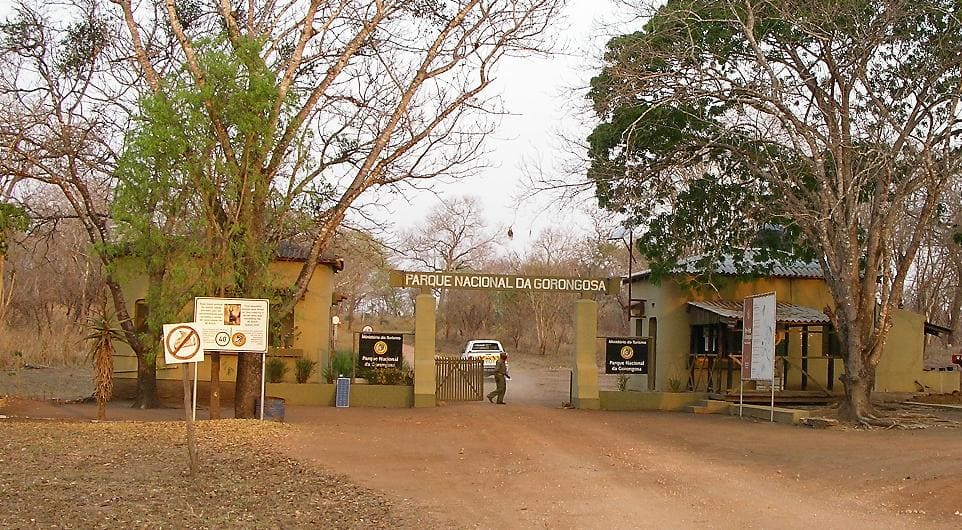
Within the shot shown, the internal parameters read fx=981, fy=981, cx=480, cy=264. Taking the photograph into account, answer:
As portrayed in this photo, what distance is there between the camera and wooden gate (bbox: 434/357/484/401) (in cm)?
2547

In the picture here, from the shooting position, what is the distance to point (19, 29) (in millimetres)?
20828

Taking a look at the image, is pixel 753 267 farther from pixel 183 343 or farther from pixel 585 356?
pixel 183 343

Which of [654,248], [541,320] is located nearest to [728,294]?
[654,248]

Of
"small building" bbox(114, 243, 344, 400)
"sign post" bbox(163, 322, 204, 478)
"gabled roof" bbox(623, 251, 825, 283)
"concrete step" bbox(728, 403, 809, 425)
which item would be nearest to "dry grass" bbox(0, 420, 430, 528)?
"sign post" bbox(163, 322, 204, 478)

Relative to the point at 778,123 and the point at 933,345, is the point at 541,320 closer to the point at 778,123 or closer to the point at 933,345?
the point at 933,345

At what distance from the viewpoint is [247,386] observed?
20.4 meters

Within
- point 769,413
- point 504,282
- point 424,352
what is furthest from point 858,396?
point 424,352

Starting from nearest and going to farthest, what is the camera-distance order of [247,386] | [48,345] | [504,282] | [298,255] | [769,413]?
[247,386] → [769,413] → [504,282] → [298,255] → [48,345]

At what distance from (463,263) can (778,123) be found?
4542cm

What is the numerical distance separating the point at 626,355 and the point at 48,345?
84.7 ft

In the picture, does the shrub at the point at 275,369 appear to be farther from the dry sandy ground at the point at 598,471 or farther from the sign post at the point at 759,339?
the sign post at the point at 759,339

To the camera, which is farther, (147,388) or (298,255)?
(298,255)

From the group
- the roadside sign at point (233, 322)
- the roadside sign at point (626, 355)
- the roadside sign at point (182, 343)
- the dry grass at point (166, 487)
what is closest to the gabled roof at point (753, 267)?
the roadside sign at point (626, 355)

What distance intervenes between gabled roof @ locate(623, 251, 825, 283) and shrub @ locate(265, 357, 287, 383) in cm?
1084
